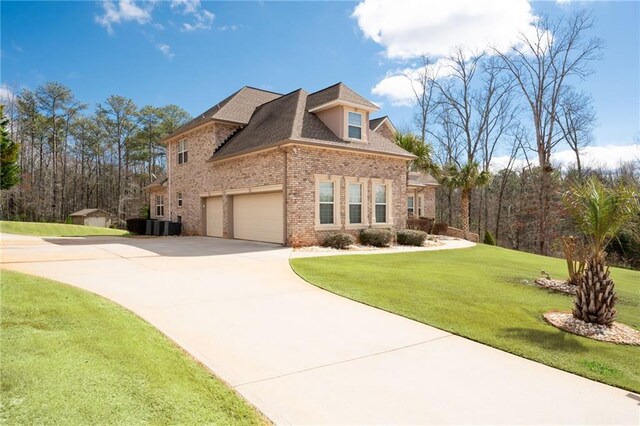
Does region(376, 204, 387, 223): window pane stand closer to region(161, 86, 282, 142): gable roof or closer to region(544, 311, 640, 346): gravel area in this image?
region(161, 86, 282, 142): gable roof

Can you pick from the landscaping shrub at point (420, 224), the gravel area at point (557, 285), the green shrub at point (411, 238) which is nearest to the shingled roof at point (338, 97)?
the green shrub at point (411, 238)

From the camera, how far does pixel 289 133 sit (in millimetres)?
15203

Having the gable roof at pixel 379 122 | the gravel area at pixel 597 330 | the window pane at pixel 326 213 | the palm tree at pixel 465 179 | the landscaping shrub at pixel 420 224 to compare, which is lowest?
the gravel area at pixel 597 330

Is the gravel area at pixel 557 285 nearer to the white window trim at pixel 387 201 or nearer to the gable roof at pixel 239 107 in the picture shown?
the white window trim at pixel 387 201

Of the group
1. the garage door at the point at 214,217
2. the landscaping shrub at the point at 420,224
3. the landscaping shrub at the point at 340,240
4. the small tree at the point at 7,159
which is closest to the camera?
the landscaping shrub at the point at 340,240

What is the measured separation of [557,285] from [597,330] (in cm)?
400

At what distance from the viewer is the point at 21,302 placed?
520 cm

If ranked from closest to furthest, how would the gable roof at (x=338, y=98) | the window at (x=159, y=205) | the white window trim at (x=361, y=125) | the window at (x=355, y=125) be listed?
the gable roof at (x=338, y=98), the white window trim at (x=361, y=125), the window at (x=355, y=125), the window at (x=159, y=205)

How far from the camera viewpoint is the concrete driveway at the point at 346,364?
3221 millimetres

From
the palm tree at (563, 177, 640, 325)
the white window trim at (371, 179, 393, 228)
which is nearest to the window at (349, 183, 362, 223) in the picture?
the white window trim at (371, 179, 393, 228)

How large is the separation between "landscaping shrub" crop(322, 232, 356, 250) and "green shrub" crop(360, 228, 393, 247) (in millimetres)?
1205

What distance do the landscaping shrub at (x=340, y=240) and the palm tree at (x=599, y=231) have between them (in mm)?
9209

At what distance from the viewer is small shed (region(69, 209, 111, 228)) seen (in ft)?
126

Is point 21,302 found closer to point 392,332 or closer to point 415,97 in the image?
point 392,332
